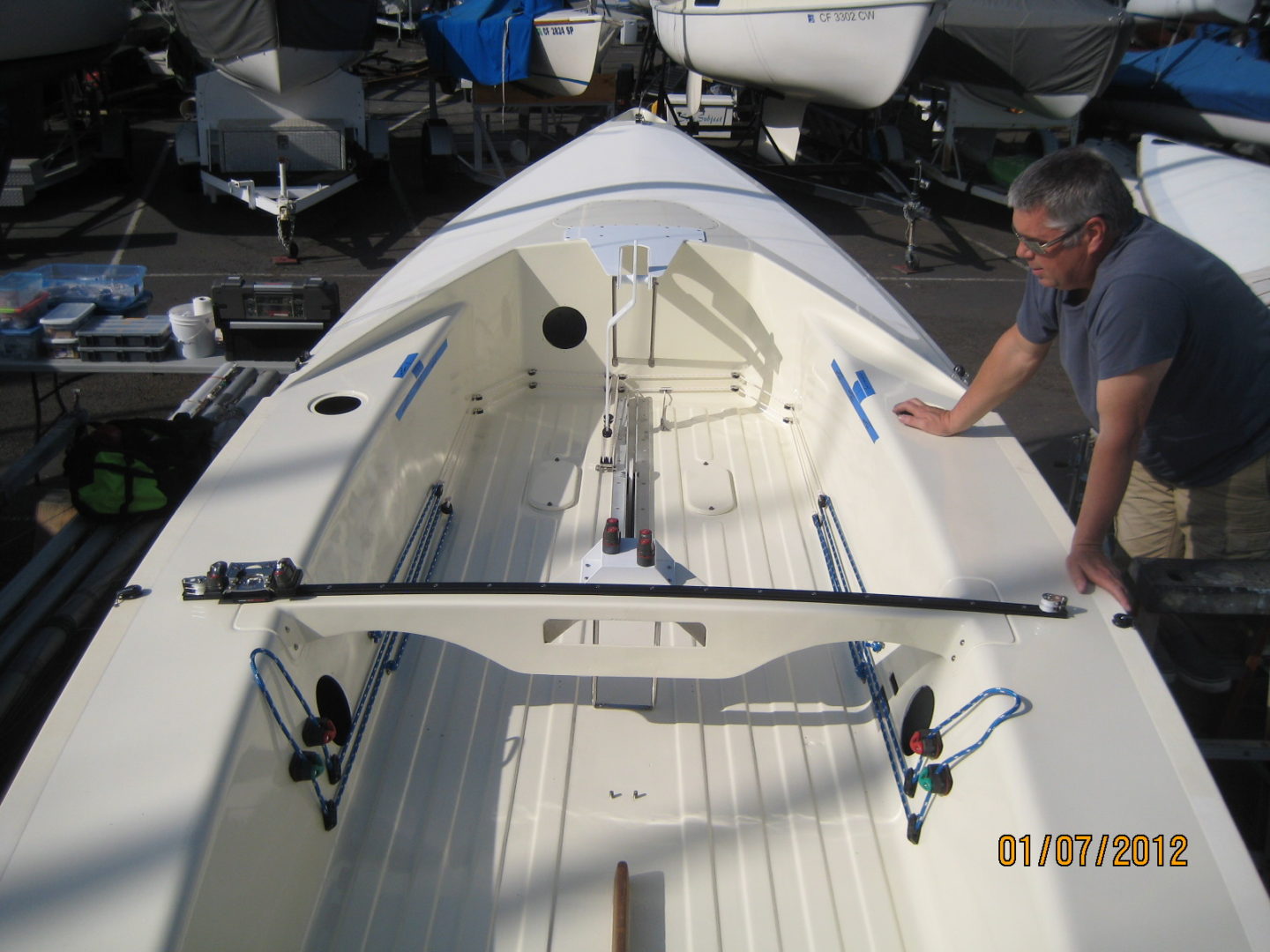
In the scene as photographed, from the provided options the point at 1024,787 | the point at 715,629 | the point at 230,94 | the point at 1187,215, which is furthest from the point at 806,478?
the point at 230,94

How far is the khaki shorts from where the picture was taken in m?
2.14

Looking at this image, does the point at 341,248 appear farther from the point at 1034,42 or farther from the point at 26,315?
the point at 1034,42

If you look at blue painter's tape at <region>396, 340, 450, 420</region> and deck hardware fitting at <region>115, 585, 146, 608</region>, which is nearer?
deck hardware fitting at <region>115, 585, 146, 608</region>

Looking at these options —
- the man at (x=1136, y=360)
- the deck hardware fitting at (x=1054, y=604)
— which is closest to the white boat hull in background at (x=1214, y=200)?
the man at (x=1136, y=360)

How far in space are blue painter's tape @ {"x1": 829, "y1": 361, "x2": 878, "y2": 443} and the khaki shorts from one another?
617 millimetres

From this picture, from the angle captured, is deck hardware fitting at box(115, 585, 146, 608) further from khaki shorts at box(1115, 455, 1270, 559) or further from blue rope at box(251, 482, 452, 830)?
khaki shorts at box(1115, 455, 1270, 559)

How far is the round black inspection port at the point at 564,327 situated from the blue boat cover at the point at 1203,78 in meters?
7.57

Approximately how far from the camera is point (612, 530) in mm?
1875

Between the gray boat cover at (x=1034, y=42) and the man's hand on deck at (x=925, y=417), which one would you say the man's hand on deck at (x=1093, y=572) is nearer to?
the man's hand on deck at (x=925, y=417)

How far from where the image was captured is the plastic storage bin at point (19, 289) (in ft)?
11.5

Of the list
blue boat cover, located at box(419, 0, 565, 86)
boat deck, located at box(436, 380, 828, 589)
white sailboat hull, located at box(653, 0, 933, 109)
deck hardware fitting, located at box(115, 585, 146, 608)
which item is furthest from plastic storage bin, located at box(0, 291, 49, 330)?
white sailboat hull, located at box(653, 0, 933, 109)

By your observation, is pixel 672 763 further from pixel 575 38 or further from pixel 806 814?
pixel 575 38

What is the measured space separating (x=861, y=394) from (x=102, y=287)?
3316 mm
